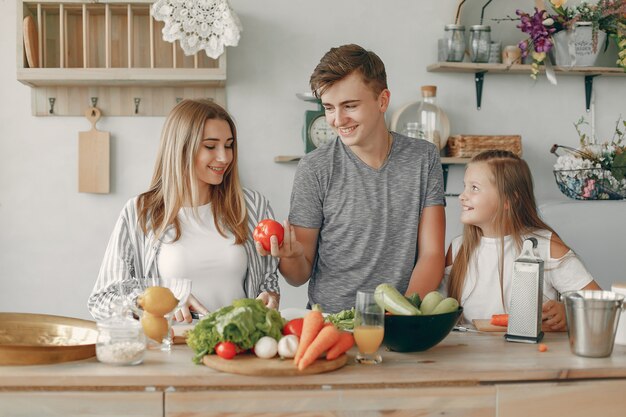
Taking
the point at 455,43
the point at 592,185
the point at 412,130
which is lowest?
the point at 592,185

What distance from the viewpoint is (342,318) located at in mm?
1987

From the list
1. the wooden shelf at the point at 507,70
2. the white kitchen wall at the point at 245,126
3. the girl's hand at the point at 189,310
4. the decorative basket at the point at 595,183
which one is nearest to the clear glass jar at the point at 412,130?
the white kitchen wall at the point at 245,126

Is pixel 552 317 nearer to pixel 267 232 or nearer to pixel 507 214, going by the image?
pixel 507 214

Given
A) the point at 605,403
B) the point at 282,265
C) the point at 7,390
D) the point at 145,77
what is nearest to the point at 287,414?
the point at 7,390

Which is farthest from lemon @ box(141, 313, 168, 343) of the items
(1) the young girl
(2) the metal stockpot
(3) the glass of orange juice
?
(1) the young girl

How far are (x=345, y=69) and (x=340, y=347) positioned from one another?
36.1 inches

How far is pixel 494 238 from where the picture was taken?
255 cm

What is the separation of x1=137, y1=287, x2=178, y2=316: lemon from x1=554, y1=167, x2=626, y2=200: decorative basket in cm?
235

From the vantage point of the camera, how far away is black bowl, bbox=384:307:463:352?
176 cm

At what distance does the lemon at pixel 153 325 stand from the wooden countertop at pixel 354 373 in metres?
0.05

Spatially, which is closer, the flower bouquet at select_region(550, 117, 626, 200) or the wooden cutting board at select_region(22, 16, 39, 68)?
the wooden cutting board at select_region(22, 16, 39, 68)

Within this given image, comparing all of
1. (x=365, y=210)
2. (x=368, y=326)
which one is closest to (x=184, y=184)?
(x=365, y=210)

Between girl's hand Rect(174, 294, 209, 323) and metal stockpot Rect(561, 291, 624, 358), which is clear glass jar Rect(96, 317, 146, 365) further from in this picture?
metal stockpot Rect(561, 291, 624, 358)

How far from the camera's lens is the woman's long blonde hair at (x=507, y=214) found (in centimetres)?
252
